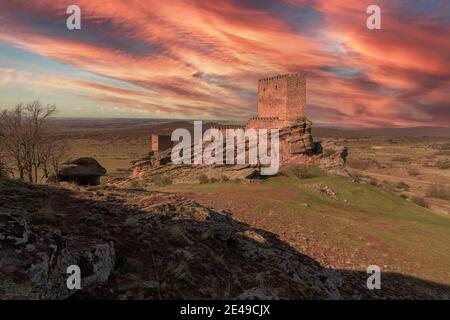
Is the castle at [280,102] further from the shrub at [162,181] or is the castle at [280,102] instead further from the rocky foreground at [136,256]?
the rocky foreground at [136,256]

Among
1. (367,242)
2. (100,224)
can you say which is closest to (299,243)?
(367,242)

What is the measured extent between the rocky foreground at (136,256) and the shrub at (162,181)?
52.2 feet

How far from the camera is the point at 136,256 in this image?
244 inches

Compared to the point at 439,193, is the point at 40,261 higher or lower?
higher

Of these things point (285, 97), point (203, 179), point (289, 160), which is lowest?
point (203, 179)

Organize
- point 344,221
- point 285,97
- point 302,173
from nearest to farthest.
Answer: point 344,221, point 302,173, point 285,97

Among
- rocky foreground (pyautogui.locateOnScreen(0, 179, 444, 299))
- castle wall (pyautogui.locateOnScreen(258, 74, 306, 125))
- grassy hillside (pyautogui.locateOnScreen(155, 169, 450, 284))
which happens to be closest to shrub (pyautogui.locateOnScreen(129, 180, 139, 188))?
grassy hillside (pyautogui.locateOnScreen(155, 169, 450, 284))

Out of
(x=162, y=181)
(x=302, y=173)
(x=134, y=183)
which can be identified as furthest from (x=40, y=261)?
(x=302, y=173)

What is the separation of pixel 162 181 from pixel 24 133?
1138cm

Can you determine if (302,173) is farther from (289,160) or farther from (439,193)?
(439,193)

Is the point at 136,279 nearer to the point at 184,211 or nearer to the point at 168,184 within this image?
the point at 184,211

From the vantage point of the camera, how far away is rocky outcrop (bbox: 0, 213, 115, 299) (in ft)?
12.2
